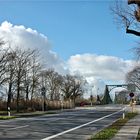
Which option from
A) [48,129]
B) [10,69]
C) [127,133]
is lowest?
[127,133]

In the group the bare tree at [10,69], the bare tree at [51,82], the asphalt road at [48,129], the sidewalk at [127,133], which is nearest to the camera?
the sidewalk at [127,133]

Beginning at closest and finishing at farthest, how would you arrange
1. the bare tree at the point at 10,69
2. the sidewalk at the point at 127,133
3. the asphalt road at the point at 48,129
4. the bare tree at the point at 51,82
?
the sidewalk at the point at 127,133
the asphalt road at the point at 48,129
the bare tree at the point at 10,69
the bare tree at the point at 51,82

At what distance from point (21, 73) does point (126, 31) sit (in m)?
43.9

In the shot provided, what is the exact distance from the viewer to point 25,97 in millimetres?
77500

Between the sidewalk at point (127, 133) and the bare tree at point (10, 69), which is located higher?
the bare tree at point (10, 69)

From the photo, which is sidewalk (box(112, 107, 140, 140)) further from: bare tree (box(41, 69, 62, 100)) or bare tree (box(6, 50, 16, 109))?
bare tree (box(41, 69, 62, 100))

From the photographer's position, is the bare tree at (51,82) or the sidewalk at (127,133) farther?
the bare tree at (51,82)

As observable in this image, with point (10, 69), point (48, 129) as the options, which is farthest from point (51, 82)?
point (48, 129)

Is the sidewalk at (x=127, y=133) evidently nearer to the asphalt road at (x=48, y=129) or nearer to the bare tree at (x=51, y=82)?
the asphalt road at (x=48, y=129)

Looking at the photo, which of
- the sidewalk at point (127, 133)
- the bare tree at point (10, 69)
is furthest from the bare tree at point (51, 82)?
the sidewalk at point (127, 133)

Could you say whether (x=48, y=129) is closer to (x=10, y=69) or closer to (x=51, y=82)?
(x=10, y=69)

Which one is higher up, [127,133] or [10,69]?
[10,69]

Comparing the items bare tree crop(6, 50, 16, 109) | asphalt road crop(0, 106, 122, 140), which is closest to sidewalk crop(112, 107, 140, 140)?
asphalt road crop(0, 106, 122, 140)

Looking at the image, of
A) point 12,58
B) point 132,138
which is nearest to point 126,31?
point 132,138
